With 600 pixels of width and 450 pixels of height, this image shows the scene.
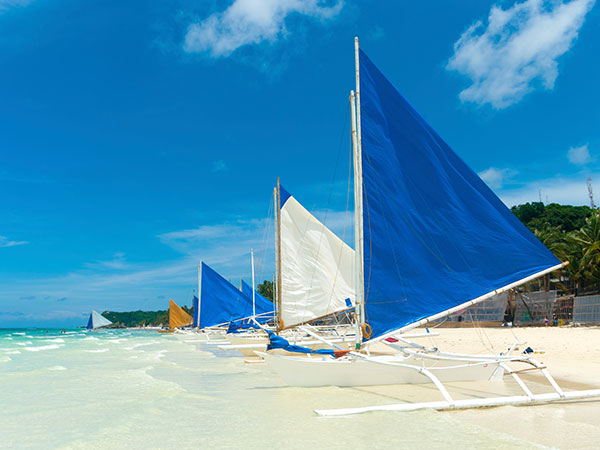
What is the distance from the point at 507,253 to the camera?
32.2 ft

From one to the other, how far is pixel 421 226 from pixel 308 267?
37.4 ft

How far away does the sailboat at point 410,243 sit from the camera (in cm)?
973

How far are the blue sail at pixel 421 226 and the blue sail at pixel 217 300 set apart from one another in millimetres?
33547

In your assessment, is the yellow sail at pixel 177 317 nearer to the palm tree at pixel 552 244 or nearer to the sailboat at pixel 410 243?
the palm tree at pixel 552 244

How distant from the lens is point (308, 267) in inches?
837

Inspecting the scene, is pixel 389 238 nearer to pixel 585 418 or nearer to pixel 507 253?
pixel 507 253

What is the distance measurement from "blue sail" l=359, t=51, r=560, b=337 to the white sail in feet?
33.2

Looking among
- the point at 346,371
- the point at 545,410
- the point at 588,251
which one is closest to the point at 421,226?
the point at 346,371

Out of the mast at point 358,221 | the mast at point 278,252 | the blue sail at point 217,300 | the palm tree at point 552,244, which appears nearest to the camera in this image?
the mast at point 358,221

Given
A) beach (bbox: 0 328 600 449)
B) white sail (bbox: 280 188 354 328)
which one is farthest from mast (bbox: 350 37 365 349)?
white sail (bbox: 280 188 354 328)

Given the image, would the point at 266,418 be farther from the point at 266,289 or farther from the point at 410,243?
the point at 266,289

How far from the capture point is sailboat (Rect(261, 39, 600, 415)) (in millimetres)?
9727

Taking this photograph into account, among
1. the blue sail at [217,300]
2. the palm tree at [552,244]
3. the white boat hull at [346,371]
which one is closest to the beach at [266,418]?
the white boat hull at [346,371]

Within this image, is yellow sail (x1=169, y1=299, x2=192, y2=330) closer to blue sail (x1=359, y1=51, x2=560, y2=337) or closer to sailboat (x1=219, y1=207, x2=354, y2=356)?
sailboat (x1=219, y1=207, x2=354, y2=356)
